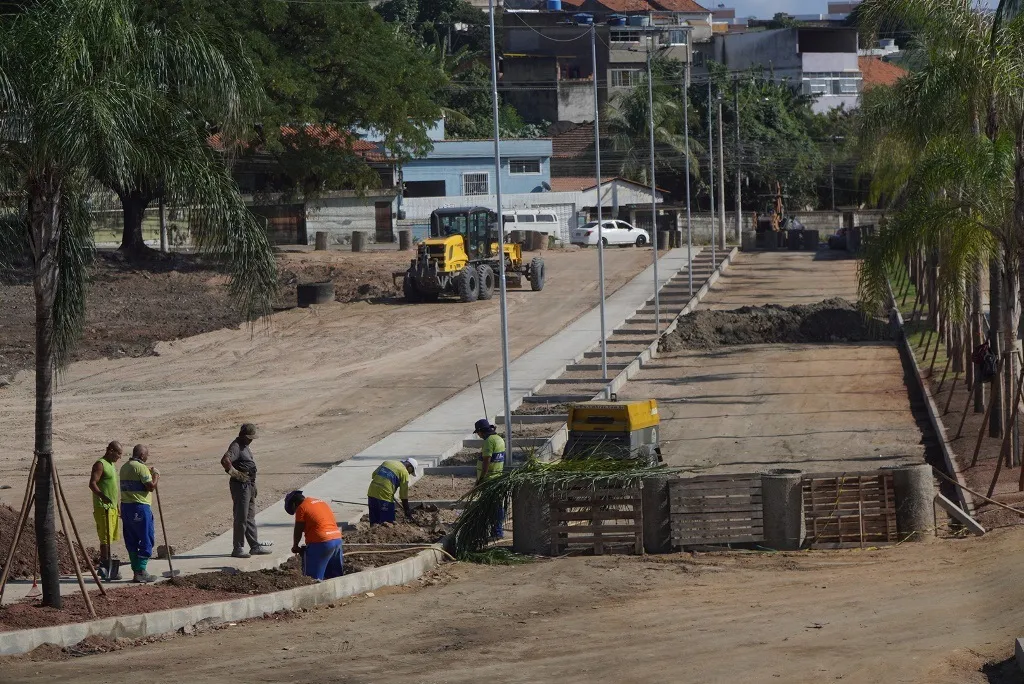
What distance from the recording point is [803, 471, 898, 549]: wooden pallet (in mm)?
16234

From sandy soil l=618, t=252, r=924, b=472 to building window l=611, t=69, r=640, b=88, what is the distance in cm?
6212

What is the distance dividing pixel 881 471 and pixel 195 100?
9202mm

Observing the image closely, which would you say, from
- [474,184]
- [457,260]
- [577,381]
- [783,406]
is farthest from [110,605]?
[474,184]

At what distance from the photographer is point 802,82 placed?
101 meters

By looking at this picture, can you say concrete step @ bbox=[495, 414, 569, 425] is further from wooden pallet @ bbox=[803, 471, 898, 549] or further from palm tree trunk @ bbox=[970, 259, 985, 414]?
wooden pallet @ bbox=[803, 471, 898, 549]

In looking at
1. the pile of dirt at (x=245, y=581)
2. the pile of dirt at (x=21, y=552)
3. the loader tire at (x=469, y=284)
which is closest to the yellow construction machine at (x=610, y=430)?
the pile of dirt at (x=245, y=581)

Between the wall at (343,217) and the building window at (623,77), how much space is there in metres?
35.2

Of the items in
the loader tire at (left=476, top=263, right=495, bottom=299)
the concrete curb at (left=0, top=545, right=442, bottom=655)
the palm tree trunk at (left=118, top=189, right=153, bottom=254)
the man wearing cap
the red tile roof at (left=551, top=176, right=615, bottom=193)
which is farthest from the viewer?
the red tile roof at (left=551, top=176, right=615, bottom=193)

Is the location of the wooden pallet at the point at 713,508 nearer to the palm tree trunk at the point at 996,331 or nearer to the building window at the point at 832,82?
the palm tree trunk at the point at 996,331

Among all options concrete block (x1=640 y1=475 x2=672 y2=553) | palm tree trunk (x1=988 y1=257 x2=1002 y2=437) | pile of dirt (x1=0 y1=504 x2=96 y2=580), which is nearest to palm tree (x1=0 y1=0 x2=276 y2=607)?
pile of dirt (x1=0 y1=504 x2=96 y2=580)

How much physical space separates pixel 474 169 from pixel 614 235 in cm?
1182

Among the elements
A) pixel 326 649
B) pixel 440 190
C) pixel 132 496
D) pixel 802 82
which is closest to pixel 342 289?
pixel 440 190

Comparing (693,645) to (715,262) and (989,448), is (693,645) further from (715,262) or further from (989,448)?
(715,262)

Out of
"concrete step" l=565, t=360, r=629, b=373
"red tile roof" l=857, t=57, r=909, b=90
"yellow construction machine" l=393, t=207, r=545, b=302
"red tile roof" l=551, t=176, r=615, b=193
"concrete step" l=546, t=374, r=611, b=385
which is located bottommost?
"concrete step" l=546, t=374, r=611, b=385
